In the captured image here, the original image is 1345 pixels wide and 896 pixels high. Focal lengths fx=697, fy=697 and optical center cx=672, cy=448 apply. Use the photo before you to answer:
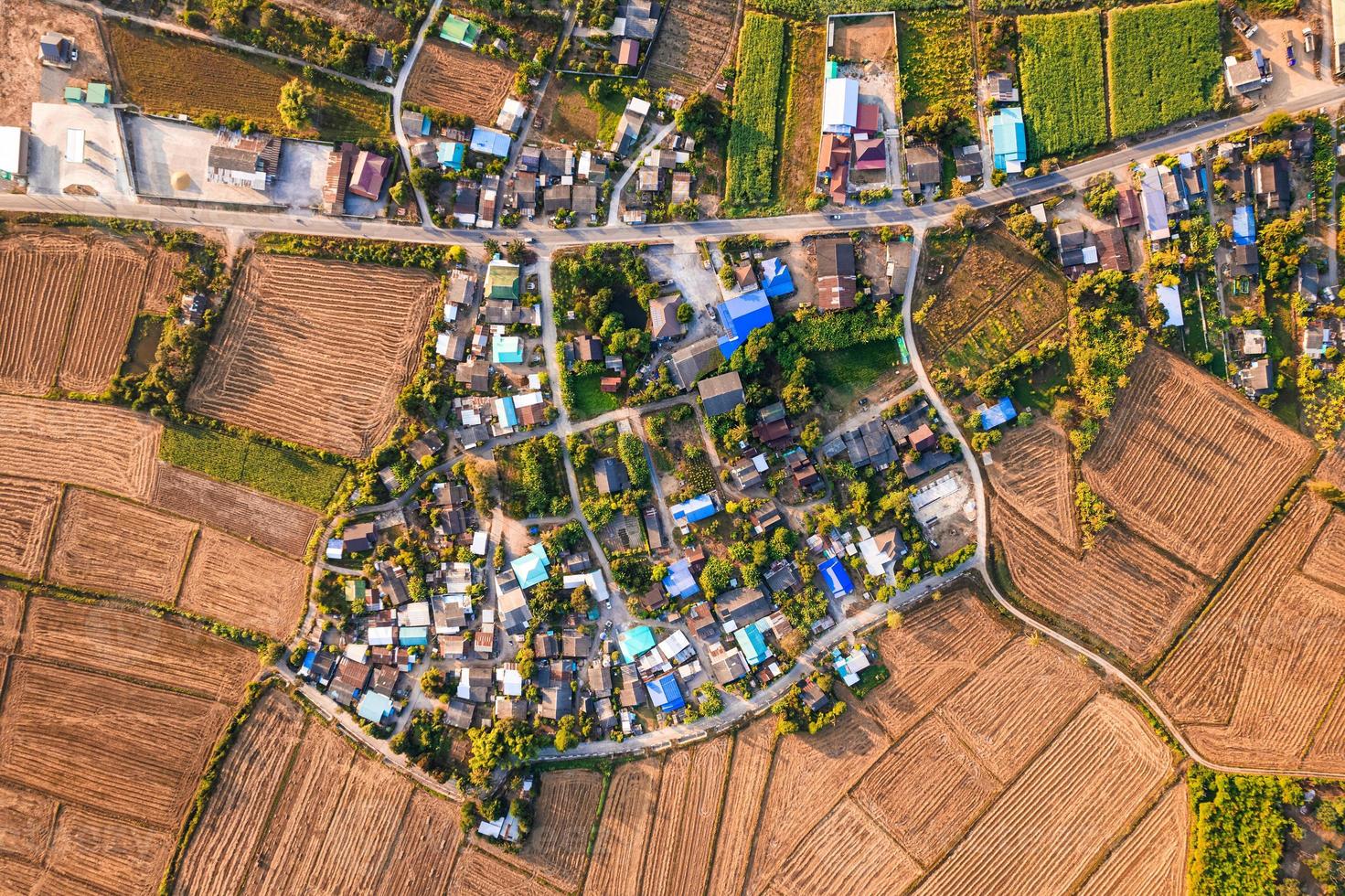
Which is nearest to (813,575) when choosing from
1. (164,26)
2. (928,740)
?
(928,740)

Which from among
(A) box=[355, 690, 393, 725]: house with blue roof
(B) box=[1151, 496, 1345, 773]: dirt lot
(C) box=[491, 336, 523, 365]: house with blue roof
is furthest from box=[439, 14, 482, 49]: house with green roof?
(B) box=[1151, 496, 1345, 773]: dirt lot

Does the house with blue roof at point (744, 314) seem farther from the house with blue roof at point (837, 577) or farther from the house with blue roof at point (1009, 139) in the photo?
the house with blue roof at point (1009, 139)

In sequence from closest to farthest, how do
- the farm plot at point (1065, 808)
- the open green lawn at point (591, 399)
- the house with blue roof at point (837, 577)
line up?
the house with blue roof at point (837, 577) < the farm plot at point (1065, 808) < the open green lawn at point (591, 399)

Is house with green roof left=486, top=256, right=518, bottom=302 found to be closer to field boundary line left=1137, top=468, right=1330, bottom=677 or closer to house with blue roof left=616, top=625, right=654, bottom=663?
house with blue roof left=616, top=625, right=654, bottom=663

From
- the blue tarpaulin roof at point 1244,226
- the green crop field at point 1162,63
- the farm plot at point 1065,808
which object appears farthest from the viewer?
the farm plot at point 1065,808

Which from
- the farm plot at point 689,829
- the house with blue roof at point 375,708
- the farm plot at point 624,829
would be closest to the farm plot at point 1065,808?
the farm plot at point 689,829
